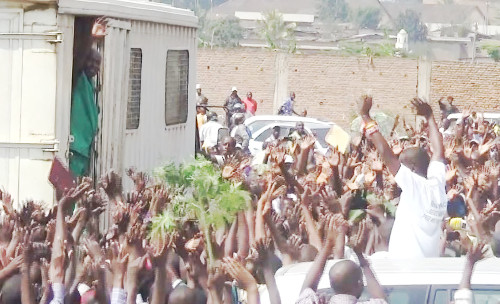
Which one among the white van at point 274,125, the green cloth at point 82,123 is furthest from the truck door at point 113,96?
the white van at point 274,125

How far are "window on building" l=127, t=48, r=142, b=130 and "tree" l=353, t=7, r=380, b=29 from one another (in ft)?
300

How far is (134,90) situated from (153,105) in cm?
60

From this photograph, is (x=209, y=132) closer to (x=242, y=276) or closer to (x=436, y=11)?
(x=242, y=276)

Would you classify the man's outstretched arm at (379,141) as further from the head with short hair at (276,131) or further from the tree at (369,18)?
the tree at (369,18)

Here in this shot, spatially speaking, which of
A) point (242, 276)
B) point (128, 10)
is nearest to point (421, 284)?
point (242, 276)

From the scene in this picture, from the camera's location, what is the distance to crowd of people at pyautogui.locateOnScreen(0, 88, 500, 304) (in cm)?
608

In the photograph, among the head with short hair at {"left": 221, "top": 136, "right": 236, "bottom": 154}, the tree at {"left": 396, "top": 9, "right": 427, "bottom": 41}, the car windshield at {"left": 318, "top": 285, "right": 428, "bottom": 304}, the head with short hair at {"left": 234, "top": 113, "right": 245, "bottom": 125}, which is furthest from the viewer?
the tree at {"left": 396, "top": 9, "right": 427, "bottom": 41}

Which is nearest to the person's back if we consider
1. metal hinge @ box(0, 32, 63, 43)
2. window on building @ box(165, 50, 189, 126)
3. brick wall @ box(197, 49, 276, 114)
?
metal hinge @ box(0, 32, 63, 43)

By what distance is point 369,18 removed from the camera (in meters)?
102

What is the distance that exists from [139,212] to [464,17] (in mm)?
93989

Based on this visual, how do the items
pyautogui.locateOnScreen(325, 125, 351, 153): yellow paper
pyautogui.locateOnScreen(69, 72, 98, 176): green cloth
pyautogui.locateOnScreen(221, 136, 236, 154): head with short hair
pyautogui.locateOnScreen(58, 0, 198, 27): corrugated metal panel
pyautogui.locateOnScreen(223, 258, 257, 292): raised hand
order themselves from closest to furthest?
pyautogui.locateOnScreen(223, 258, 257, 292): raised hand → pyautogui.locateOnScreen(58, 0, 198, 27): corrugated metal panel → pyautogui.locateOnScreen(69, 72, 98, 176): green cloth → pyautogui.locateOnScreen(325, 125, 351, 153): yellow paper → pyautogui.locateOnScreen(221, 136, 236, 154): head with short hair

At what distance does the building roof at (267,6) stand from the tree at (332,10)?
594mm

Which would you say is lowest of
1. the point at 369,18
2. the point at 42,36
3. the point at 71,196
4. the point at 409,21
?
the point at 71,196

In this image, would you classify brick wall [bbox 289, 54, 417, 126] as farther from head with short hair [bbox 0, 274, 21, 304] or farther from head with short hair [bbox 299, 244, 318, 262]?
head with short hair [bbox 0, 274, 21, 304]
